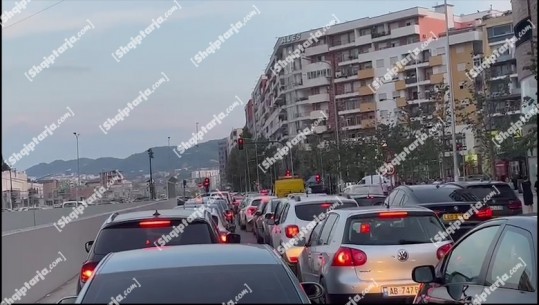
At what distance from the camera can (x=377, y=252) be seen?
30.6ft

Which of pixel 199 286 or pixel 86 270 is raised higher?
pixel 199 286

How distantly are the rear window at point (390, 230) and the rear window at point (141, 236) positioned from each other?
70.9 inches

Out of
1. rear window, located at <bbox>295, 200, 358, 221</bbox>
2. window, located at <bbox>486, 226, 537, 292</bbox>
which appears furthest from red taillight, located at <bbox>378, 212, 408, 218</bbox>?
rear window, located at <bbox>295, 200, 358, 221</bbox>

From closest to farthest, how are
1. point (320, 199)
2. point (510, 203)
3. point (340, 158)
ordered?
point (320, 199) < point (510, 203) < point (340, 158)

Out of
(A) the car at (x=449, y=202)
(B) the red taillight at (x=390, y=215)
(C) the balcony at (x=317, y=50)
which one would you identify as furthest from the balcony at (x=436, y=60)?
(B) the red taillight at (x=390, y=215)

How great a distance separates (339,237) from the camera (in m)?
9.79

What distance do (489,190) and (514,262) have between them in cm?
1519

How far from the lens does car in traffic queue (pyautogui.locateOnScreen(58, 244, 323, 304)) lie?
14.8 ft

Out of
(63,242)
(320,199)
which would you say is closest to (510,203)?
(320,199)

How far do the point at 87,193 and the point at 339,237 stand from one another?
29.6m

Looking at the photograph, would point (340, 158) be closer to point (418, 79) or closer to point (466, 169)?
point (466, 169)

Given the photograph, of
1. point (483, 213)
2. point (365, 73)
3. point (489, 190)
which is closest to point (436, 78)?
point (365, 73)

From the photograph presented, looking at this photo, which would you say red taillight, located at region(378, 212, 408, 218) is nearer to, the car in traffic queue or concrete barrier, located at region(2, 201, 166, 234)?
the car in traffic queue

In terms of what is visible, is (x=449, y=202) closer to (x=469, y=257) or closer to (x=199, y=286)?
(x=469, y=257)
